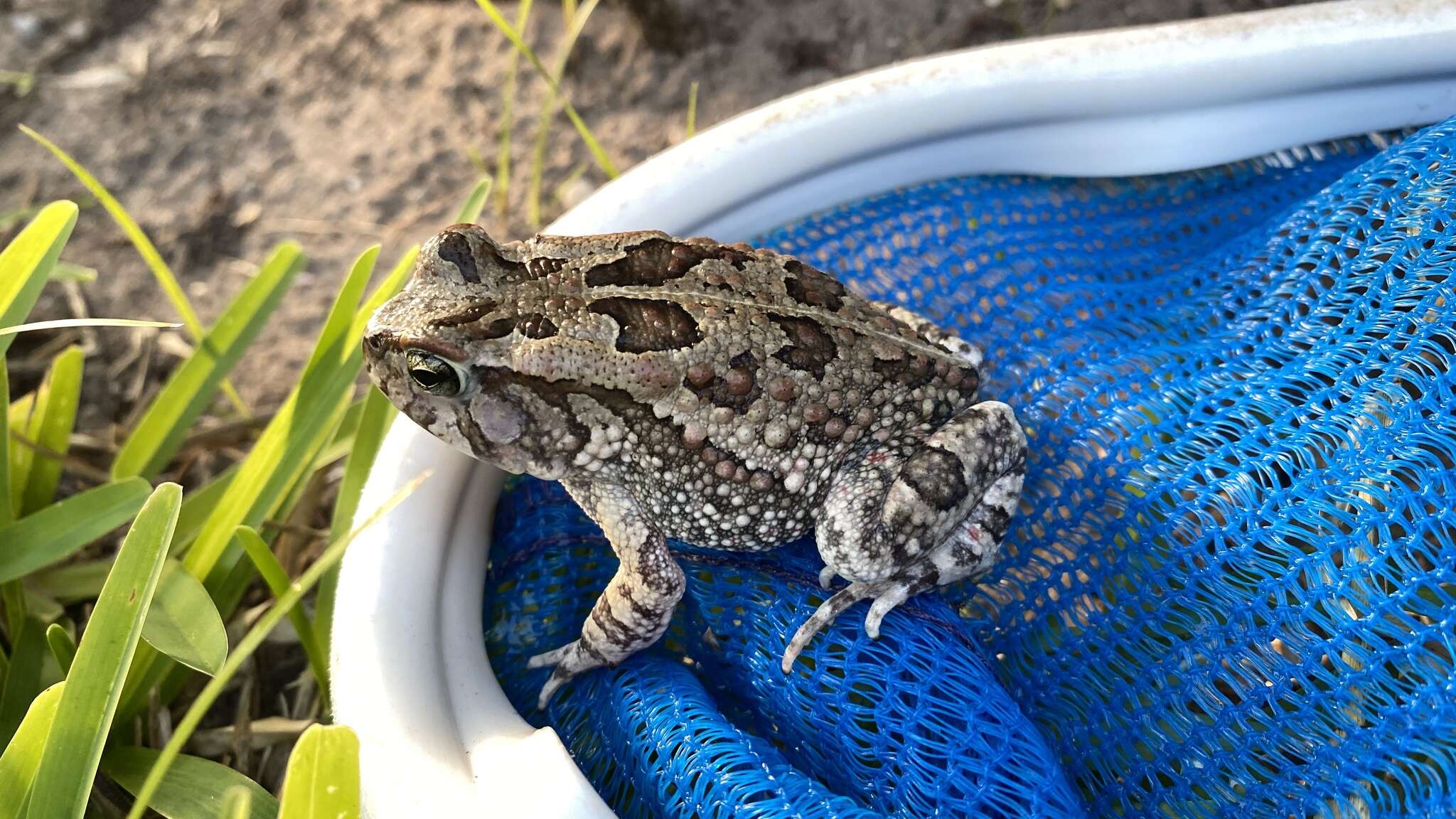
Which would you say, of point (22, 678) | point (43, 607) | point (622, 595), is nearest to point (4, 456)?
point (43, 607)

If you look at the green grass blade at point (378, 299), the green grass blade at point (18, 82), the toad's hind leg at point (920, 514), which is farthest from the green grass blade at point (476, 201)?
the green grass blade at point (18, 82)

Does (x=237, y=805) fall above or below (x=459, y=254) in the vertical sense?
below

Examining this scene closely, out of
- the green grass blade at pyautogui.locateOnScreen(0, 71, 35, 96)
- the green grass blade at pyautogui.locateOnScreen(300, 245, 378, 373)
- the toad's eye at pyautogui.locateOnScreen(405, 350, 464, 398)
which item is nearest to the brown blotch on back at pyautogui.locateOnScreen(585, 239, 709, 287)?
the toad's eye at pyautogui.locateOnScreen(405, 350, 464, 398)

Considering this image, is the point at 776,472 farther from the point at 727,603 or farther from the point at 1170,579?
the point at 1170,579

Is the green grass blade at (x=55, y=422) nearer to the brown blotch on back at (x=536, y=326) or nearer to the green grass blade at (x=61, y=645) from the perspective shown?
the green grass blade at (x=61, y=645)

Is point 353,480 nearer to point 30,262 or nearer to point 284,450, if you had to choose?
point 284,450
